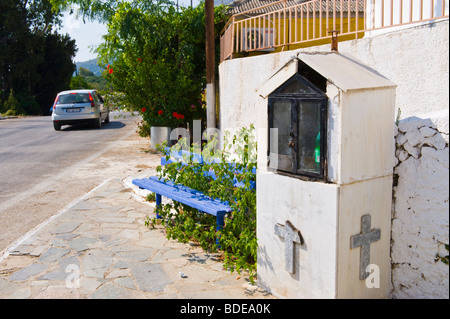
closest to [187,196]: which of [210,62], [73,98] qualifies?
[210,62]

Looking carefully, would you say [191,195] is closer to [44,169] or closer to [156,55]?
[44,169]

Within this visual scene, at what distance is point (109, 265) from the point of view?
4.87 meters

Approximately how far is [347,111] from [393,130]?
23.3 inches

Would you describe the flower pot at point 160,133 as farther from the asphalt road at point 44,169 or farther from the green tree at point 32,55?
the green tree at point 32,55

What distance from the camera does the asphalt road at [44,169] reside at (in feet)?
22.7

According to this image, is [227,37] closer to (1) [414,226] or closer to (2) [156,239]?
(2) [156,239]

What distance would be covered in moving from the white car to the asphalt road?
0.43 m

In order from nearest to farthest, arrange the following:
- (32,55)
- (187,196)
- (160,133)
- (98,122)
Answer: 1. (187,196)
2. (160,133)
3. (98,122)
4. (32,55)

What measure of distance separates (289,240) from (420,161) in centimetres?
117

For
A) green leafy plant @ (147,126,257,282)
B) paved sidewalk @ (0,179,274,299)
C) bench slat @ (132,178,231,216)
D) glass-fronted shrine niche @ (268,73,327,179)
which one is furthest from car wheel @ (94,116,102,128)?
glass-fronted shrine niche @ (268,73,327,179)

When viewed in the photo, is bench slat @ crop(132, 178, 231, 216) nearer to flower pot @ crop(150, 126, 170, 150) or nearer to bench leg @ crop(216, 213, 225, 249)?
bench leg @ crop(216, 213, 225, 249)

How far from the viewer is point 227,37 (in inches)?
405

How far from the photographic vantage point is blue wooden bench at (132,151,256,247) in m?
4.96
